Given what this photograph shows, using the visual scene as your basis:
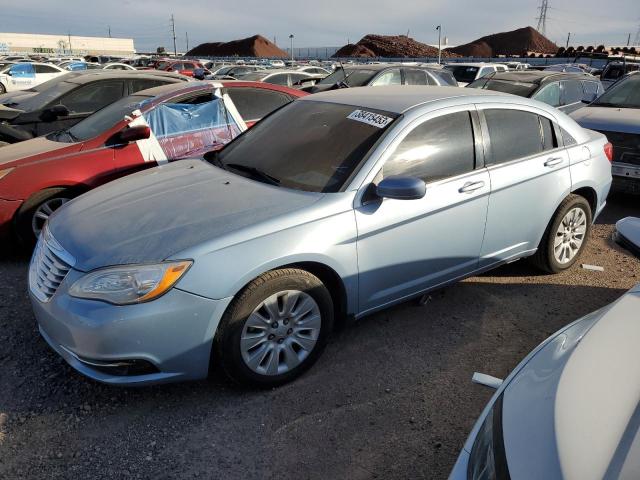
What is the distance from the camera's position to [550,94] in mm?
8555

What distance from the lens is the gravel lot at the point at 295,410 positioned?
243 cm

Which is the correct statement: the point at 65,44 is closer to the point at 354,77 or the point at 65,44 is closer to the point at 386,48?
the point at 386,48

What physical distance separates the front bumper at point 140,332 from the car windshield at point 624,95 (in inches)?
267

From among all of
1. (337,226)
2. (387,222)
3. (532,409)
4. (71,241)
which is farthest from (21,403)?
(532,409)

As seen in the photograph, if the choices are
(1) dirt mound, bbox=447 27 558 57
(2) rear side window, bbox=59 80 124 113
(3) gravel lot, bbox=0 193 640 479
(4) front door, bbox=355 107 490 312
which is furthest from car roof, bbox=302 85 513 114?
(1) dirt mound, bbox=447 27 558 57

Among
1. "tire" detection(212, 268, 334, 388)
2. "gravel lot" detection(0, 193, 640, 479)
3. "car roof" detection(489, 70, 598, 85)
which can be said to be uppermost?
"car roof" detection(489, 70, 598, 85)

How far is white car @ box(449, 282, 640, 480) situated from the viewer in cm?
127

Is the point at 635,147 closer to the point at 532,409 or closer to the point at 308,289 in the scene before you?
the point at 308,289

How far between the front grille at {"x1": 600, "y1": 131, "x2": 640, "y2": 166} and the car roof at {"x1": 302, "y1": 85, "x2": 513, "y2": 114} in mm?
2937

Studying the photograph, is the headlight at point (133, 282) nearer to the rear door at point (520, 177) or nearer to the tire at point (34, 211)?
the rear door at point (520, 177)

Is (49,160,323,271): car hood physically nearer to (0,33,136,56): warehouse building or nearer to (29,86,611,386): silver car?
(29,86,611,386): silver car

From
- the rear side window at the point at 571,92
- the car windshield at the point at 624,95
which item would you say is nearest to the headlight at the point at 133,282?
the car windshield at the point at 624,95

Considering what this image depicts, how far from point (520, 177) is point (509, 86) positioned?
5.92m

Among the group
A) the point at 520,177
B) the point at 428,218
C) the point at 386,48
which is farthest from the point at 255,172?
the point at 386,48
